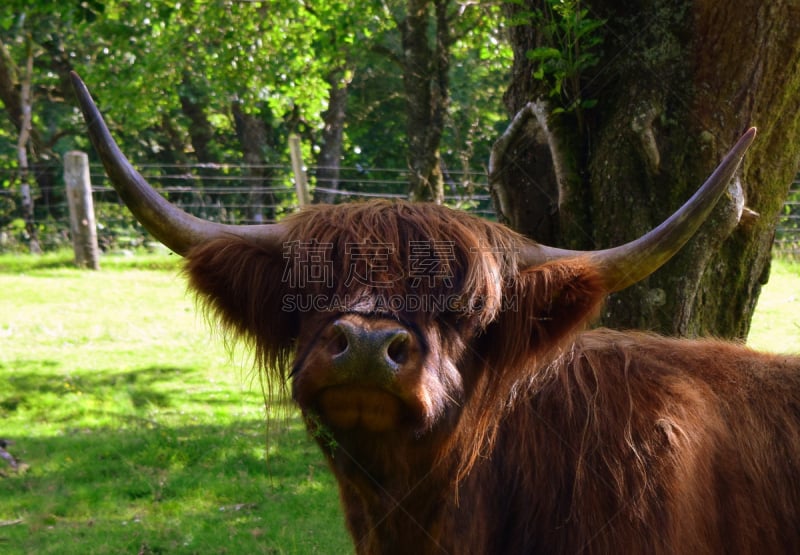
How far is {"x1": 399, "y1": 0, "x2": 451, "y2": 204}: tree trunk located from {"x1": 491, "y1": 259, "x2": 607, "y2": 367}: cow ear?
28.9 feet

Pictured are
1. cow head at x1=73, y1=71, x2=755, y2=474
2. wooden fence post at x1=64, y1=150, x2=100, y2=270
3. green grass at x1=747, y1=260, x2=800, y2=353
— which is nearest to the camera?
cow head at x1=73, y1=71, x2=755, y2=474

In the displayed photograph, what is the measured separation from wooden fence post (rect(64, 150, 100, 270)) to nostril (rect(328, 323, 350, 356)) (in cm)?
1243

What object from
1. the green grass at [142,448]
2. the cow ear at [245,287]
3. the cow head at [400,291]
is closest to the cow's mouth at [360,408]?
the cow head at [400,291]

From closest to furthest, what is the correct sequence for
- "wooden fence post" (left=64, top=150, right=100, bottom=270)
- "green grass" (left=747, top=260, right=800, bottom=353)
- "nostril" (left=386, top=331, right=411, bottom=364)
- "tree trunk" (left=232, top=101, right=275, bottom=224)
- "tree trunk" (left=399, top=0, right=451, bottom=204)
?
"nostril" (left=386, top=331, right=411, bottom=364) < "green grass" (left=747, top=260, right=800, bottom=353) < "tree trunk" (left=399, top=0, right=451, bottom=204) < "wooden fence post" (left=64, top=150, right=100, bottom=270) < "tree trunk" (left=232, top=101, right=275, bottom=224)

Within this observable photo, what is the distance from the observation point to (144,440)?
20.9ft

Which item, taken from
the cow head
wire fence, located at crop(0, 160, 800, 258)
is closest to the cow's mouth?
the cow head

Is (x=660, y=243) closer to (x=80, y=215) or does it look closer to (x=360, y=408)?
(x=360, y=408)

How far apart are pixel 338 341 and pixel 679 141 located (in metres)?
2.55

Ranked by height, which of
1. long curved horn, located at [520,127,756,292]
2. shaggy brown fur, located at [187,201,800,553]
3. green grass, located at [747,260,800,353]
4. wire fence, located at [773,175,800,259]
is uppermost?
long curved horn, located at [520,127,756,292]

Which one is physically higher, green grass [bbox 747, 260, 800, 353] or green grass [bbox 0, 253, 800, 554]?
green grass [bbox 747, 260, 800, 353]

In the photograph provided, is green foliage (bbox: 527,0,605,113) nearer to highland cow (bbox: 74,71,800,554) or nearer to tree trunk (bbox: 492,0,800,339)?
tree trunk (bbox: 492,0,800,339)

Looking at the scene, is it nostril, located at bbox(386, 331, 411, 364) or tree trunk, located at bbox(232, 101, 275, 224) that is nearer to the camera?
nostril, located at bbox(386, 331, 411, 364)

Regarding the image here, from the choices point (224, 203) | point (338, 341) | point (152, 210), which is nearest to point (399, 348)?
point (338, 341)

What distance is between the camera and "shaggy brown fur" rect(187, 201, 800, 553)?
8.41 feet
